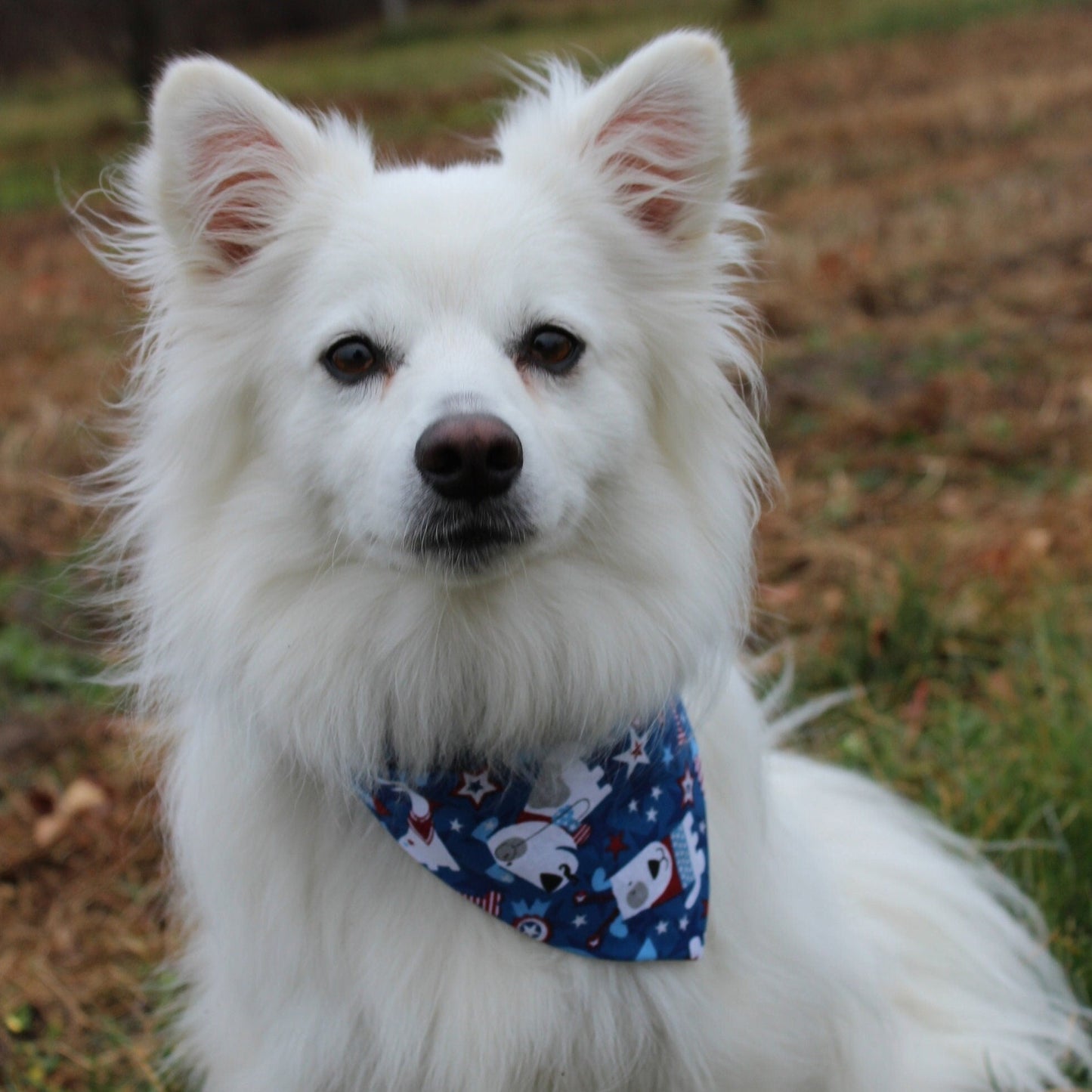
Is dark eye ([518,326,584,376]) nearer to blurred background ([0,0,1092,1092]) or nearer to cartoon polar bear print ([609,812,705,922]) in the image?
blurred background ([0,0,1092,1092])

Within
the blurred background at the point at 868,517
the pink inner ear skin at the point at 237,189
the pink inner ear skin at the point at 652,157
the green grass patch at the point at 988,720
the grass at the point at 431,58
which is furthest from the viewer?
the grass at the point at 431,58

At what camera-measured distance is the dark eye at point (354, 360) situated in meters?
2.53

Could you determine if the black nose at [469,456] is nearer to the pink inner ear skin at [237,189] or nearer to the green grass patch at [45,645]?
the pink inner ear skin at [237,189]

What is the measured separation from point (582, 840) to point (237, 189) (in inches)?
60.6

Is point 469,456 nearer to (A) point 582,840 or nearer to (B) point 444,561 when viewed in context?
(B) point 444,561

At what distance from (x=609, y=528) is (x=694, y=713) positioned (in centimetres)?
51

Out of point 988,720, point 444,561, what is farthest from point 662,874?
point 988,720

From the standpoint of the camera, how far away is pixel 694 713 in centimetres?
285

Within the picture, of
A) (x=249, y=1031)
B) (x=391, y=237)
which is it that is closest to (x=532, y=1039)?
(x=249, y=1031)

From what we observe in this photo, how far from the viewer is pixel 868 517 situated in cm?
549

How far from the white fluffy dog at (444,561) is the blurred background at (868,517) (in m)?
0.64

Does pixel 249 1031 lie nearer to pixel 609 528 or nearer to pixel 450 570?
pixel 450 570

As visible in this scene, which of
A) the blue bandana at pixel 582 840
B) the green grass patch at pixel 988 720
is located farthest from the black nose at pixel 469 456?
the green grass patch at pixel 988 720

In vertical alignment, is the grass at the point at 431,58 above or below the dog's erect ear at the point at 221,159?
below
